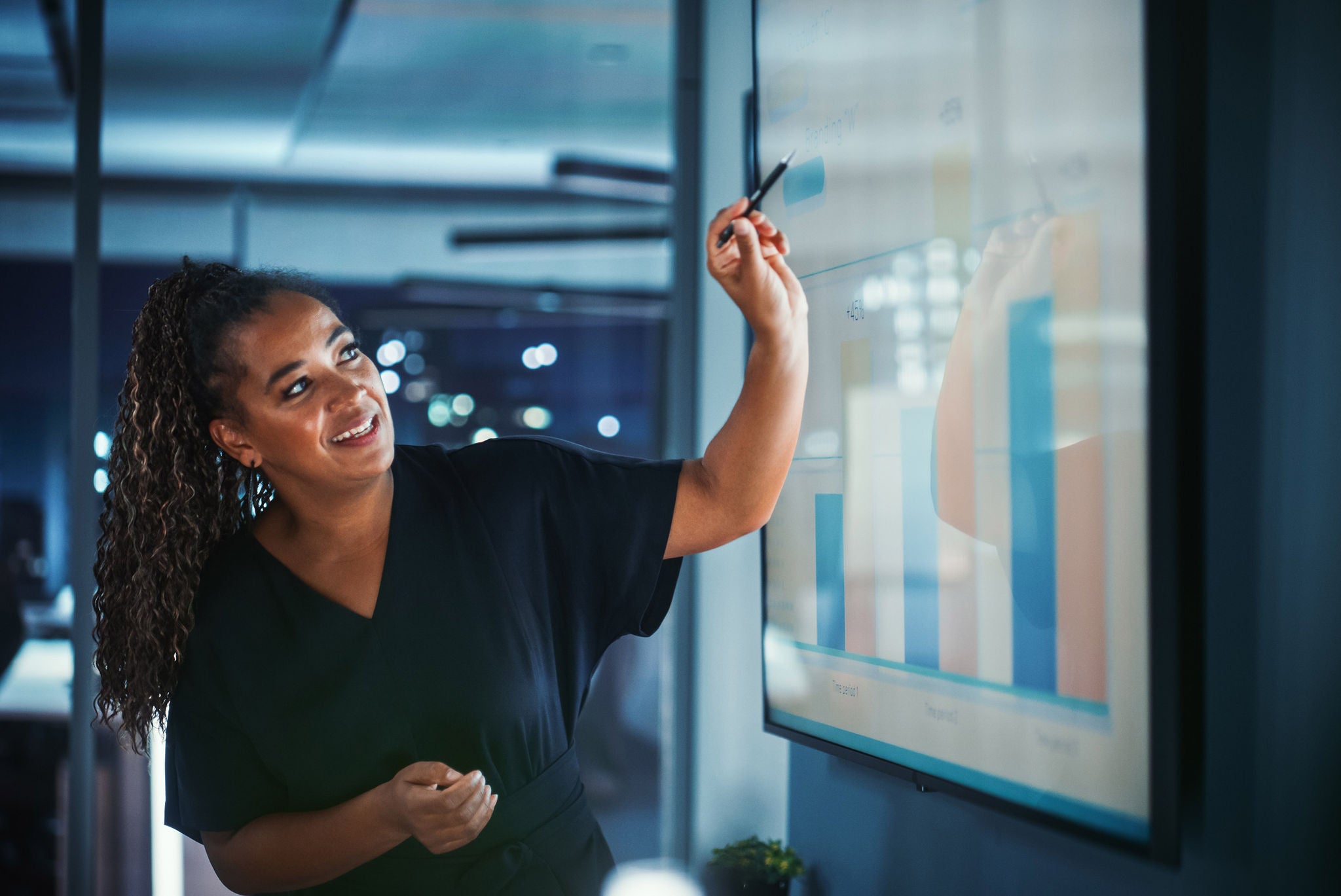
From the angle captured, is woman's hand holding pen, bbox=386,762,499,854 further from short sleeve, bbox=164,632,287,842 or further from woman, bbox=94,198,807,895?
short sleeve, bbox=164,632,287,842

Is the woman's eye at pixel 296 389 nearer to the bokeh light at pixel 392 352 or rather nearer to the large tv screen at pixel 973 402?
the large tv screen at pixel 973 402

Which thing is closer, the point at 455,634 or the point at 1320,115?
the point at 1320,115

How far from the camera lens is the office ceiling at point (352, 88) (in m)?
3.45

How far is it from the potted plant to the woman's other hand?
1027 mm

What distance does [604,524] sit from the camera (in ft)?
4.52

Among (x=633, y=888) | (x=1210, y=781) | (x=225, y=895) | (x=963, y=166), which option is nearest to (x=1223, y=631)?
(x=1210, y=781)

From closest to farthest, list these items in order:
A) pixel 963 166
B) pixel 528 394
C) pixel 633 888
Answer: pixel 963 166 → pixel 633 888 → pixel 528 394

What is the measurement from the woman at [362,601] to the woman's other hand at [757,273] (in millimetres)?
100

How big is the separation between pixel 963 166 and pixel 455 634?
89 cm

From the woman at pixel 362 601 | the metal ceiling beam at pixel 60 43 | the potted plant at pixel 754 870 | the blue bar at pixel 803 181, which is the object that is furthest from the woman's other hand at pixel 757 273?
the metal ceiling beam at pixel 60 43

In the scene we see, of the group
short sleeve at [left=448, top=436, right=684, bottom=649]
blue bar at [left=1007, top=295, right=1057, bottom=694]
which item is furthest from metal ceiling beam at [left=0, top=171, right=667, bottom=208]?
blue bar at [left=1007, top=295, right=1057, bottom=694]

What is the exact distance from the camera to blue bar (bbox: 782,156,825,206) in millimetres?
1585

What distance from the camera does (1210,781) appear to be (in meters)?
0.97

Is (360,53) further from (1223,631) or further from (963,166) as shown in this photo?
(1223,631)
